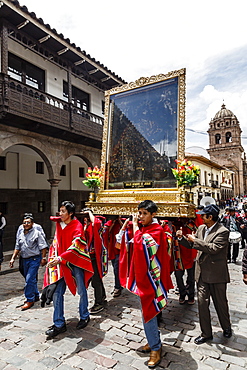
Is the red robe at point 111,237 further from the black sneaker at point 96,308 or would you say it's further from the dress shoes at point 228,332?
the dress shoes at point 228,332

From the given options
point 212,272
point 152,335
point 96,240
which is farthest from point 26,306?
point 212,272

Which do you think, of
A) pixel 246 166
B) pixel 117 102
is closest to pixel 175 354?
pixel 117 102

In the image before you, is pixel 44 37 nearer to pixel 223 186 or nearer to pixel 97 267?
pixel 97 267

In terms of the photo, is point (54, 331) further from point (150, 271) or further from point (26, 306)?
point (150, 271)

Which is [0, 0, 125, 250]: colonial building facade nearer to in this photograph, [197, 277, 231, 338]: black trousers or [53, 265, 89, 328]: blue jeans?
[53, 265, 89, 328]: blue jeans

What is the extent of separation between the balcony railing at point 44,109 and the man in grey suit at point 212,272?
8454 mm

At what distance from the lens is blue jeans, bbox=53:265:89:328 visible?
3779 millimetres

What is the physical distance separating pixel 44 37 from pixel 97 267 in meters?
10.3

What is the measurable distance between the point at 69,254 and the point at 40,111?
326 inches

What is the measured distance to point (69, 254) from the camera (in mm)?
3797

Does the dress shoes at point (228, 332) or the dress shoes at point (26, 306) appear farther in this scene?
the dress shoes at point (26, 306)

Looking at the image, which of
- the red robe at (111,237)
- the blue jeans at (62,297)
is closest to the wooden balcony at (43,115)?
the red robe at (111,237)

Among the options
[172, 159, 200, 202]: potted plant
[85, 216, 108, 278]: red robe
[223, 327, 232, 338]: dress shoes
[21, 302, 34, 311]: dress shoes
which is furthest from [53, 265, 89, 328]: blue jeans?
[172, 159, 200, 202]: potted plant

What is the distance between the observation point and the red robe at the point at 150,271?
307 centimetres
